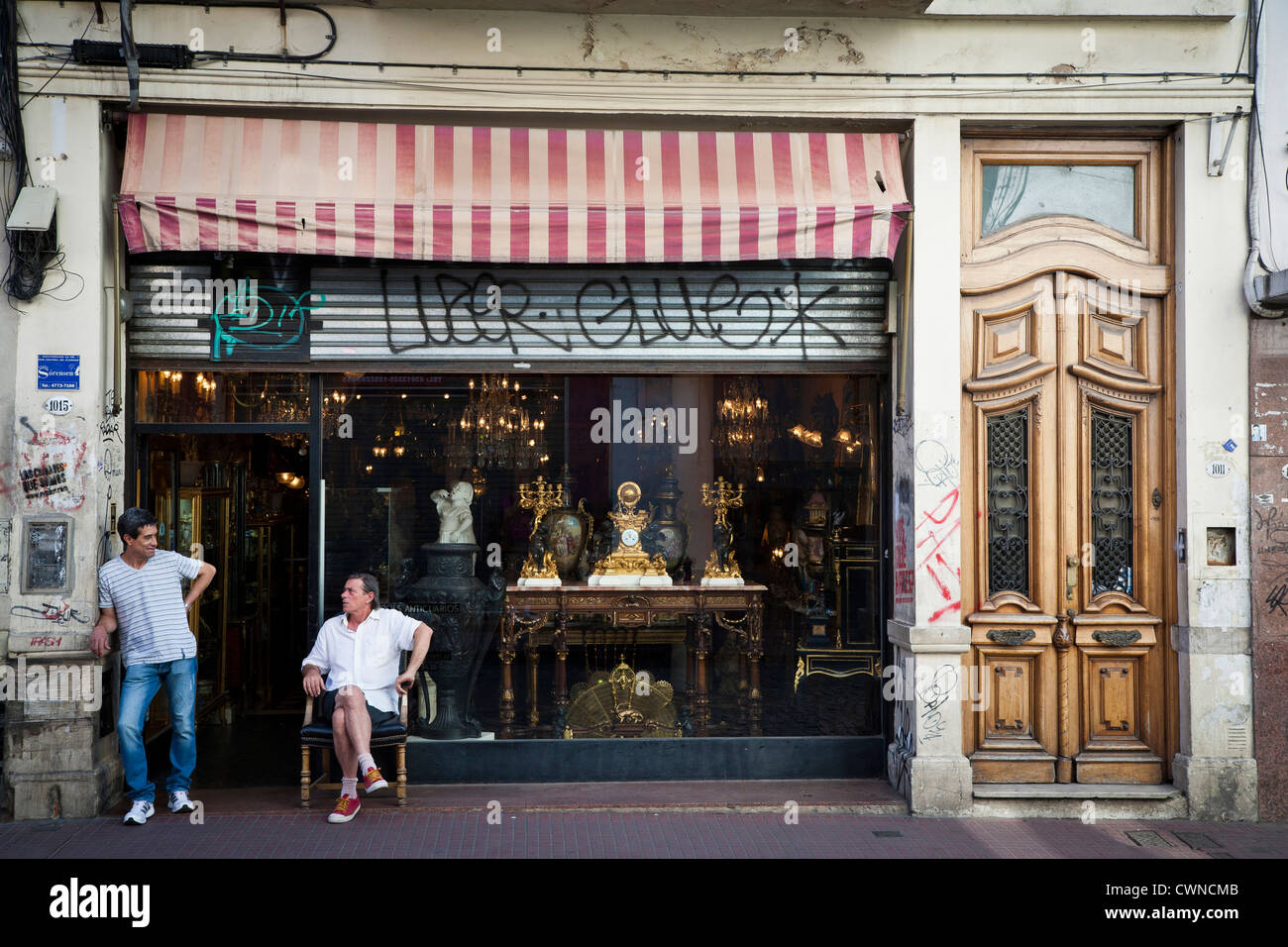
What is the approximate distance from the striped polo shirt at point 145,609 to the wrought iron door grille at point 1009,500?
545 centimetres

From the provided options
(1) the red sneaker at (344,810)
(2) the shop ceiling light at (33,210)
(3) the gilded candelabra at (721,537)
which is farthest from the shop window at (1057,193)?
(2) the shop ceiling light at (33,210)

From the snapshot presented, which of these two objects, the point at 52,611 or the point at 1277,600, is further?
the point at 1277,600

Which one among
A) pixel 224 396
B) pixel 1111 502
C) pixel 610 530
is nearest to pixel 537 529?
pixel 610 530

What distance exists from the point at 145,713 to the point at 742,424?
14.6ft

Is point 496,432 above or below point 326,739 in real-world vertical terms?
above

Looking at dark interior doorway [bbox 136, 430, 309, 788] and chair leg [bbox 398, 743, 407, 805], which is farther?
dark interior doorway [bbox 136, 430, 309, 788]

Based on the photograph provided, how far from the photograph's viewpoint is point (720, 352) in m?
7.52

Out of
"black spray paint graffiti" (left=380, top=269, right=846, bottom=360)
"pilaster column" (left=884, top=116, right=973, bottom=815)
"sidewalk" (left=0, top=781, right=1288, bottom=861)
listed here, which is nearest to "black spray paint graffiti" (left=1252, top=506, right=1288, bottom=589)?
"sidewalk" (left=0, top=781, right=1288, bottom=861)

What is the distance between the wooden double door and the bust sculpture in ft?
11.5

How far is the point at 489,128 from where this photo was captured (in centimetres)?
727

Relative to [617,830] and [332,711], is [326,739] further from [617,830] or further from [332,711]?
[617,830]

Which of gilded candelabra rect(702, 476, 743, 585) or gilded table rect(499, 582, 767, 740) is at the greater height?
gilded candelabra rect(702, 476, 743, 585)

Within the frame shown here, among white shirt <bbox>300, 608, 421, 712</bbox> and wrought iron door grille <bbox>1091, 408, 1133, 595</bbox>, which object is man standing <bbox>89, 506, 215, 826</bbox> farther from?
wrought iron door grille <bbox>1091, 408, 1133, 595</bbox>

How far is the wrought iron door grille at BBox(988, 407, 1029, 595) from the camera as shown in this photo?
7.40 metres
